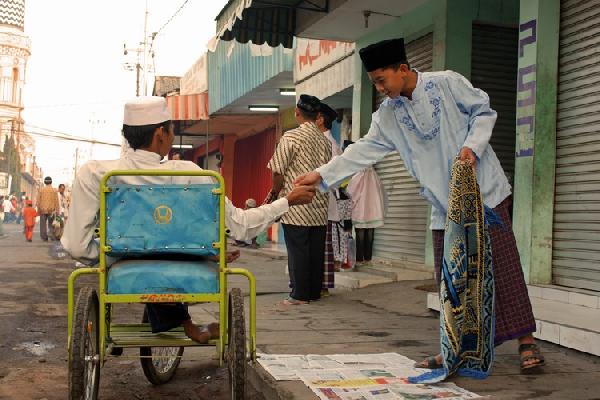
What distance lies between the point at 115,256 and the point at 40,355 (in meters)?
2.37

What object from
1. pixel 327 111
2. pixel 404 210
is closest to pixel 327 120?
pixel 327 111

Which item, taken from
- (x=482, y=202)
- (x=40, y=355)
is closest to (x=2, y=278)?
(x=40, y=355)

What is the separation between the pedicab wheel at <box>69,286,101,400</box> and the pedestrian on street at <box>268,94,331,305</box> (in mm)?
4167

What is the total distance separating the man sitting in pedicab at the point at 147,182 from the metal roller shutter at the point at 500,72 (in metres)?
6.29

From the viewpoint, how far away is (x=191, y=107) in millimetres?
24250

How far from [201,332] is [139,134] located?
99cm

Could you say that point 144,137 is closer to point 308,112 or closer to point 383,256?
point 308,112

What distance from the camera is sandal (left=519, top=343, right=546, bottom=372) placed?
174 inches

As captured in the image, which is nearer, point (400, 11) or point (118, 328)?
point (118, 328)

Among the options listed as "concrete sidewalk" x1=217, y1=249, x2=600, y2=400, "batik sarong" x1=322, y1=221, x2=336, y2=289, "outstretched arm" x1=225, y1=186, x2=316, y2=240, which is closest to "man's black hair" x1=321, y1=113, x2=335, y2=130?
"batik sarong" x1=322, y1=221, x2=336, y2=289

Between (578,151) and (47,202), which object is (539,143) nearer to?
(578,151)

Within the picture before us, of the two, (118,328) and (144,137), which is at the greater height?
(144,137)

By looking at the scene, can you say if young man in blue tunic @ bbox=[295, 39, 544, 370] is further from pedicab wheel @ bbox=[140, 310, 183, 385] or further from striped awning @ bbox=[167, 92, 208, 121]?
striped awning @ bbox=[167, 92, 208, 121]

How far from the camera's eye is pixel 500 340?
441 cm
